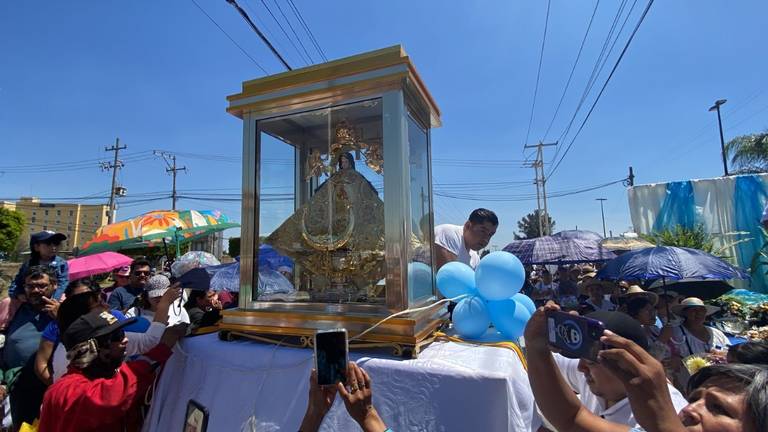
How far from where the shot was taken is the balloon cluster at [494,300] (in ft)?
5.81

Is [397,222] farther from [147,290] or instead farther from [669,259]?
[669,259]

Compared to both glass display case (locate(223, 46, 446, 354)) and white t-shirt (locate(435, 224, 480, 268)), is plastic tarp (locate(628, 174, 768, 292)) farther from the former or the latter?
glass display case (locate(223, 46, 446, 354))

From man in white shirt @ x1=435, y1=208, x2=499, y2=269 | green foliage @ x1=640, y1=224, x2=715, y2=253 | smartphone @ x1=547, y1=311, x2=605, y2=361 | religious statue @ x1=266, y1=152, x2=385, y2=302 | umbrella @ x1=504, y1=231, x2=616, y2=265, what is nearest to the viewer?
smartphone @ x1=547, y1=311, x2=605, y2=361

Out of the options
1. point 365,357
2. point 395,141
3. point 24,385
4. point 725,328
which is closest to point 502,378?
point 365,357

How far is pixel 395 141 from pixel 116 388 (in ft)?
5.78

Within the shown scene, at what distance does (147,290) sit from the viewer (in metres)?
2.96

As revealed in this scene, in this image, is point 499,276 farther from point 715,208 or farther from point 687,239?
point 715,208

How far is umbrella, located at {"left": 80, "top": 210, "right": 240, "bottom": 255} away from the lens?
23.2 ft

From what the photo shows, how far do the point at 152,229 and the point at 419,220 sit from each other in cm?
683

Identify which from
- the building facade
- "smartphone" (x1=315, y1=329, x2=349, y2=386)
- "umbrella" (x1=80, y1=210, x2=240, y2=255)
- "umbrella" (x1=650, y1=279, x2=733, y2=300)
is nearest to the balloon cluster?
"smartphone" (x1=315, y1=329, x2=349, y2=386)

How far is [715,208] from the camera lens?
393 inches

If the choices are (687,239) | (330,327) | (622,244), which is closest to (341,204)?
(330,327)

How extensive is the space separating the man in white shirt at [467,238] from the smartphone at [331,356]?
5.31ft

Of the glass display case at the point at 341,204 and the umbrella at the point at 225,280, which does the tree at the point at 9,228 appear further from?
the glass display case at the point at 341,204
